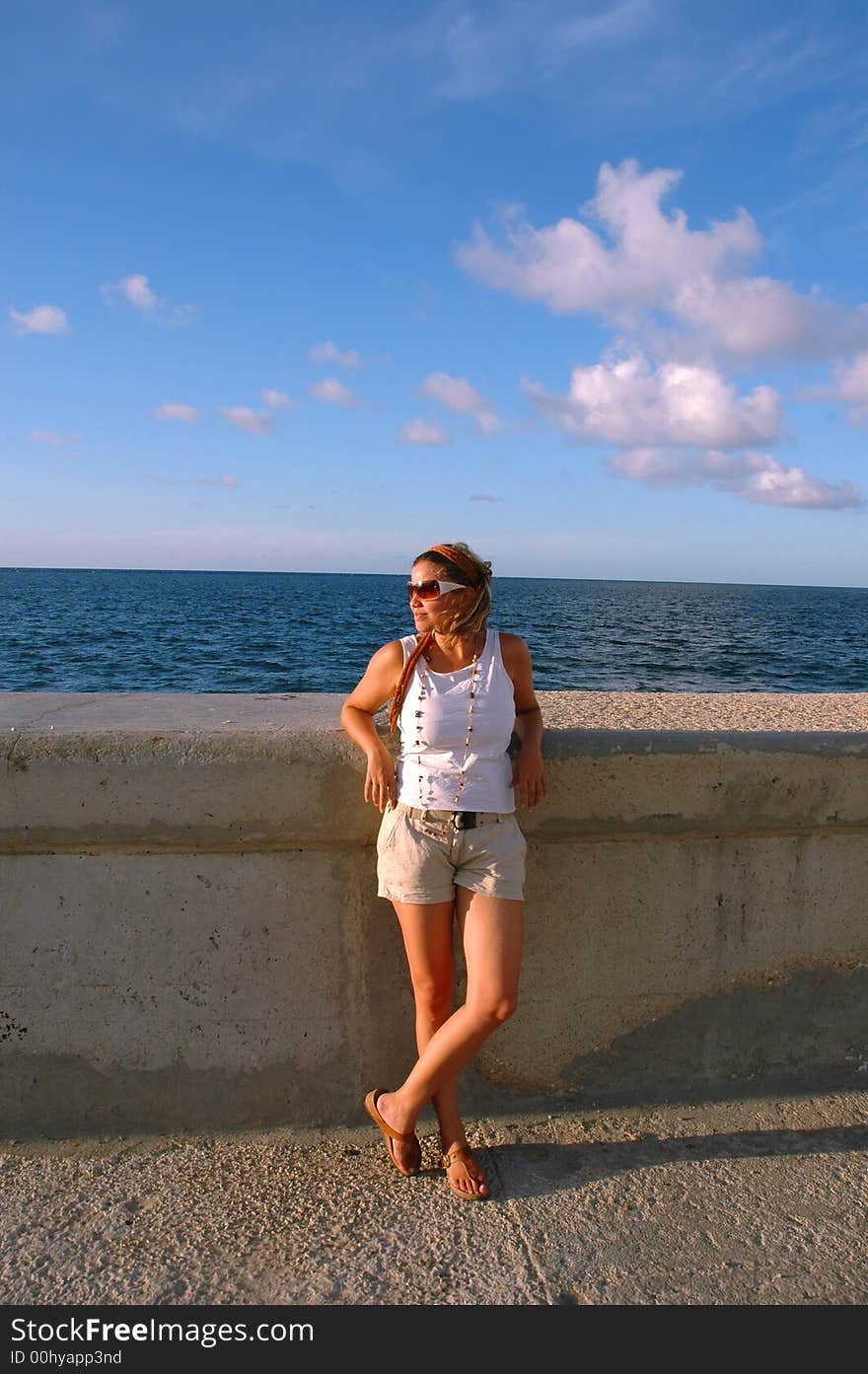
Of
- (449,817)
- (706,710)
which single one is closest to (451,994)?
(449,817)

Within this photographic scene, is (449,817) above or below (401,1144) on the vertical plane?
above

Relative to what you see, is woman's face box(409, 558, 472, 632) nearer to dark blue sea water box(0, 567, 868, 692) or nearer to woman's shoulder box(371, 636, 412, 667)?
woman's shoulder box(371, 636, 412, 667)

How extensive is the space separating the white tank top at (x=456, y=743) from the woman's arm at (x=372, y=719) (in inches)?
1.8

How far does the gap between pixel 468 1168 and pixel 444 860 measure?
2.74 ft

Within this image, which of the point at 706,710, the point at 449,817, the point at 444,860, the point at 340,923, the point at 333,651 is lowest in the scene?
the point at 333,651

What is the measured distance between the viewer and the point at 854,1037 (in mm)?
3217

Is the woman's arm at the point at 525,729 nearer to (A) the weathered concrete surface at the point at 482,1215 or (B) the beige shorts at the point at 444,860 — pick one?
(B) the beige shorts at the point at 444,860

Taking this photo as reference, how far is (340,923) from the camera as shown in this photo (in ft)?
9.84

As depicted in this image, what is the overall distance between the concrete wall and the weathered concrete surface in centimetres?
13

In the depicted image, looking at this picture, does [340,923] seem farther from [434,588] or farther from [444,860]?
[434,588]

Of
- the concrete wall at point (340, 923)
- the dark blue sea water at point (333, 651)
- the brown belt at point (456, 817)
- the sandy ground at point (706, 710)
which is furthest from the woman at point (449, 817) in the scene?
the dark blue sea water at point (333, 651)
